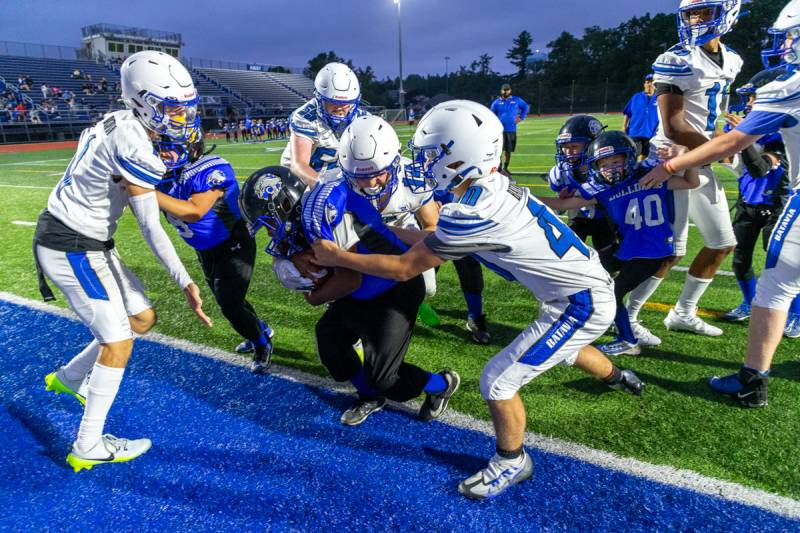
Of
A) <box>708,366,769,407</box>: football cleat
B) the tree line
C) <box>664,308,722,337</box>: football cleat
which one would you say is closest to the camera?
<box>708,366,769,407</box>: football cleat

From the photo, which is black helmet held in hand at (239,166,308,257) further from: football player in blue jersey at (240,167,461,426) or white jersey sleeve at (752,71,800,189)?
white jersey sleeve at (752,71,800,189)

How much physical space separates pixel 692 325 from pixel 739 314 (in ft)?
1.88

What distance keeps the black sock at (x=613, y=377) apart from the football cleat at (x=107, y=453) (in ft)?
8.87

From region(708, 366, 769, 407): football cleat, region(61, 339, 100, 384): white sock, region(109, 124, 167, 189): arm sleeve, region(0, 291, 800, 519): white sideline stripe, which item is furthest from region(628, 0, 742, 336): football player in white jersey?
region(61, 339, 100, 384): white sock

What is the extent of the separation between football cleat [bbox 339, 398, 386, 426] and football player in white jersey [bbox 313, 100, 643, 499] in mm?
839

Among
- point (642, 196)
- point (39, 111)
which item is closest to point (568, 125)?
point (642, 196)

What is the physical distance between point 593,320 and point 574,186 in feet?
5.86

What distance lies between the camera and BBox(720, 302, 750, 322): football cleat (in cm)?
420

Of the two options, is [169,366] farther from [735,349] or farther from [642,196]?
[735,349]

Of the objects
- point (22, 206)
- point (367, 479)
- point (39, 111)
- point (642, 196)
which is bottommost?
point (367, 479)

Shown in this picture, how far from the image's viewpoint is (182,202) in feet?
10.4

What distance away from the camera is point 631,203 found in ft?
11.3

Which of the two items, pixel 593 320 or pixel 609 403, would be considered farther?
pixel 609 403

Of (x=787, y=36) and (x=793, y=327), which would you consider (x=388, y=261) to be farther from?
(x=793, y=327)
